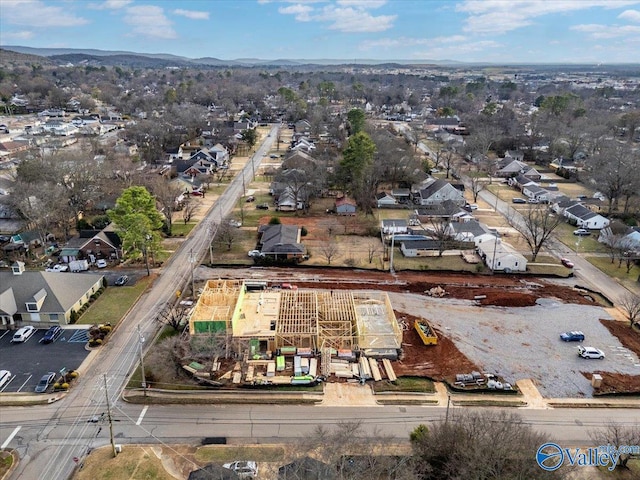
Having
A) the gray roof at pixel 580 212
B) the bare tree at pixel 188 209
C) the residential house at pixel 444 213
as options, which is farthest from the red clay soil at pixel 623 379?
the bare tree at pixel 188 209

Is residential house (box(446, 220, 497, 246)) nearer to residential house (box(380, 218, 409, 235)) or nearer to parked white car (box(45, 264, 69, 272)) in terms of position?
residential house (box(380, 218, 409, 235))

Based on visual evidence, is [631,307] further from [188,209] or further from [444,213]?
[188,209]

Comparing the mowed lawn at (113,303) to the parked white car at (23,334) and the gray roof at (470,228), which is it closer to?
the parked white car at (23,334)

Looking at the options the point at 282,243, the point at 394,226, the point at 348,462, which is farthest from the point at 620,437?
the point at 394,226

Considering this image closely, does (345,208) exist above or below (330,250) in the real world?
above

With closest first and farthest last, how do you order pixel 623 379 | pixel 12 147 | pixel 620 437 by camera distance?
pixel 620 437
pixel 623 379
pixel 12 147

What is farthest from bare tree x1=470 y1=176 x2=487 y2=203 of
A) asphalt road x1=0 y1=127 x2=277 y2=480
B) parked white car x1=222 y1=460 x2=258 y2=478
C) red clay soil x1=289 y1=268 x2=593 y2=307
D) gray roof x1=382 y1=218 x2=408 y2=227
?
parked white car x1=222 y1=460 x2=258 y2=478

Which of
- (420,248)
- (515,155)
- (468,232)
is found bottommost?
(420,248)
